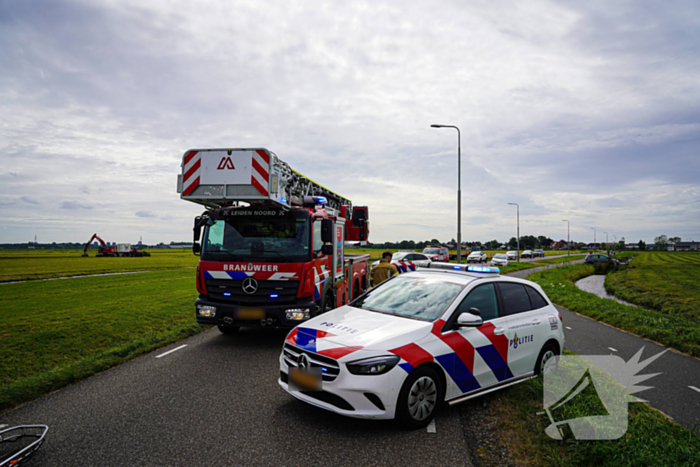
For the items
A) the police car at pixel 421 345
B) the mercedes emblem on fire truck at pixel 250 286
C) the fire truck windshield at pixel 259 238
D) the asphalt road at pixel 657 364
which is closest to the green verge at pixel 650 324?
the asphalt road at pixel 657 364

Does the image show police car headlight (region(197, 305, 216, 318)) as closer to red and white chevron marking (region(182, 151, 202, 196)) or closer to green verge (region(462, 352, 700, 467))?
red and white chevron marking (region(182, 151, 202, 196))

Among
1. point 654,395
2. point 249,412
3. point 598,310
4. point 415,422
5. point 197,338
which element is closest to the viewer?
point 415,422

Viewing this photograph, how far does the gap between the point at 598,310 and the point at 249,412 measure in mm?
12853

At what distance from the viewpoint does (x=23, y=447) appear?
3.36 metres

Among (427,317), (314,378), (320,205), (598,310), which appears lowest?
(598,310)

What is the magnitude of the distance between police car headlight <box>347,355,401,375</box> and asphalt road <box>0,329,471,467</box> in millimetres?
626

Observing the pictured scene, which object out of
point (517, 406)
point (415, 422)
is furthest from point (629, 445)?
point (415, 422)

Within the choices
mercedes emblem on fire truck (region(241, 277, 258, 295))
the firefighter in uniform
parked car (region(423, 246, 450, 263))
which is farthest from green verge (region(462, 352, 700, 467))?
parked car (region(423, 246, 450, 263))

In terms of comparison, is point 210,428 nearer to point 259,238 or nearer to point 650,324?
point 259,238

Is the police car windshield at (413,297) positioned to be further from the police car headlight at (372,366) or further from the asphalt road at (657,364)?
the asphalt road at (657,364)

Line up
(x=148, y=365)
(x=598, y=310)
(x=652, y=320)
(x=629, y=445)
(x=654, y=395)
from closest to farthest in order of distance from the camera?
(x=629, y=445) < (x=654, y=395) < (x=148, y=365) < (x=652, y=320) < (x=598, y=310)

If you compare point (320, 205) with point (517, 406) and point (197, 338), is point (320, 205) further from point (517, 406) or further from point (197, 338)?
point (517, 406)

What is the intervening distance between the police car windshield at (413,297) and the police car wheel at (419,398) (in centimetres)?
65

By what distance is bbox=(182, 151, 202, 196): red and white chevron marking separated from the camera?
7059 mm
